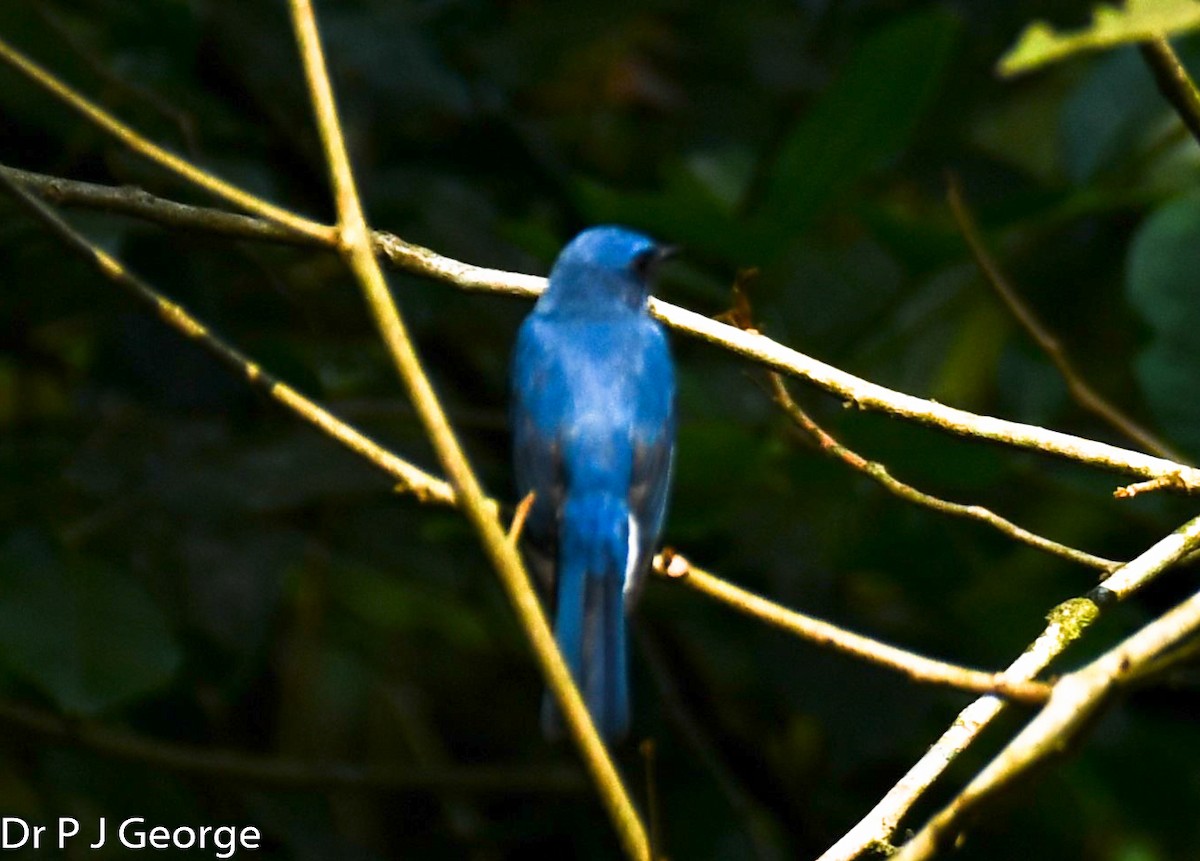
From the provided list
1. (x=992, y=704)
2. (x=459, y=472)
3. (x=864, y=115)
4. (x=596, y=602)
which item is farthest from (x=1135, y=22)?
(x=864, y=115)

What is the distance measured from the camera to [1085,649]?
344 centimetres

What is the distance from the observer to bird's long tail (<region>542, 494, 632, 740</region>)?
246 centimetres

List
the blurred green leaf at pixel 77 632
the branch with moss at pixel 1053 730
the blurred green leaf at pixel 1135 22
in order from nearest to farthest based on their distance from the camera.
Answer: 1. the blurred green leaf at pixel 1135 22
2. the branch with moss at pixel 1053 730
3. the blurred green leaf at pixel 77 632

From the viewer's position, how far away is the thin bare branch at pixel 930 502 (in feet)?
6.97

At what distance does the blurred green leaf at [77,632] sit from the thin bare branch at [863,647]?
1030 millimetres

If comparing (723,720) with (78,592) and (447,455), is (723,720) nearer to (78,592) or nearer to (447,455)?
(78,592)

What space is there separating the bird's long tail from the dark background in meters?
0.42

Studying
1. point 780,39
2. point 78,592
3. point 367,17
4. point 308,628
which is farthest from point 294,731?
point 780,39

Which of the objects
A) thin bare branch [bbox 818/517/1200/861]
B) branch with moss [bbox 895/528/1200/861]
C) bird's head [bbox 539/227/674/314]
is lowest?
branch with moss [bbox 895/528/1200/861]

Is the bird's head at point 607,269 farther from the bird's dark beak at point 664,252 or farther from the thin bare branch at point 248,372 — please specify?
the thin bare branch at point 248,372

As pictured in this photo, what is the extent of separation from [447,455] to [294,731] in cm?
272

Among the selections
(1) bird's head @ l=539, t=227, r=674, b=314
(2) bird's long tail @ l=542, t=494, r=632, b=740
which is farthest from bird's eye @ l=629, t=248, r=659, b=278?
(2) bird's long tail @ l=542, t=494, r=632, b=740

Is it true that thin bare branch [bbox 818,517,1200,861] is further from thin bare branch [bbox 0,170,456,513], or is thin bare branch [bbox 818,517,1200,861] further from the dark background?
the dark background

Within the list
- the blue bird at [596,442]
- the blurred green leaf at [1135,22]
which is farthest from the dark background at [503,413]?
the blurred green leaf at [1135,22]
